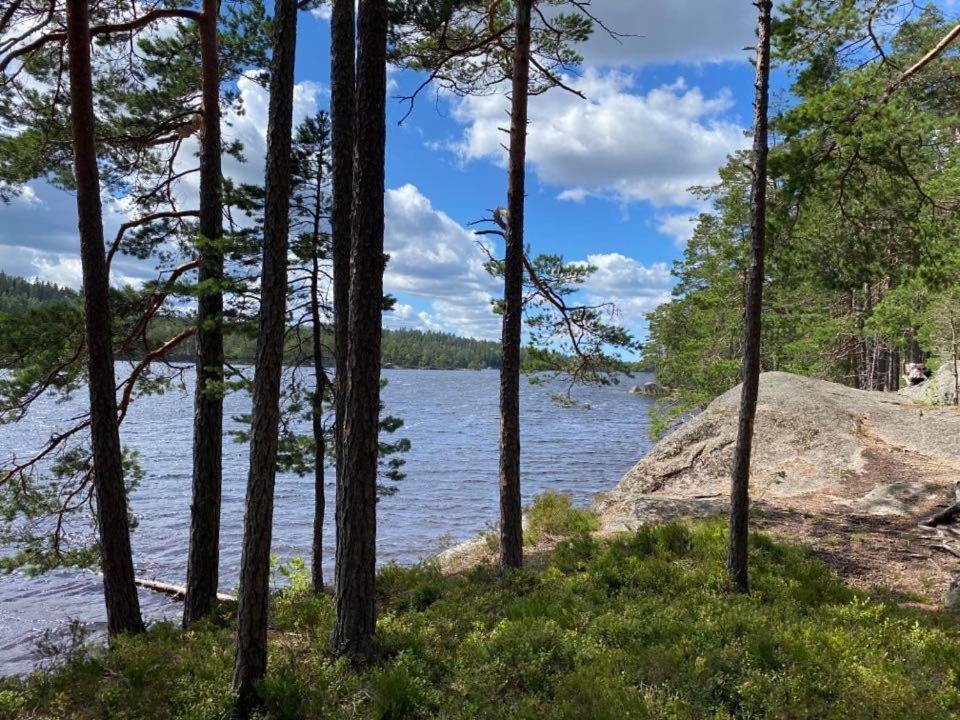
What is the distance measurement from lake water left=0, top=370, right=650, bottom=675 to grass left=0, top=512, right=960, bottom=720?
3.22 meters

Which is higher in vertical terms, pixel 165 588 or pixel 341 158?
pixel 341 158

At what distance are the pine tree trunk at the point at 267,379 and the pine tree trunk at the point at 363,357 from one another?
0.76 metres

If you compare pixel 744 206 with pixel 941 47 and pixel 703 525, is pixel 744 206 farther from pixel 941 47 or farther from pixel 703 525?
pixel 703 525

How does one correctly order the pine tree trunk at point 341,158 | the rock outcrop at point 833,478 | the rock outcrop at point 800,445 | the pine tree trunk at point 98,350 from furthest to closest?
the rock outcrop at point 800,445
the rock outcrop at point 833,478
the pine tree trunk at point 98,350
the pine tree trunk at point 341,158

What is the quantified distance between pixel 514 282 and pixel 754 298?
140 inches

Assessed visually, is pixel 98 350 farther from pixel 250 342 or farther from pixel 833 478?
pixel 833 478

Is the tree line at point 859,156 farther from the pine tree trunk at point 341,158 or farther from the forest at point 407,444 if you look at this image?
the pine tree trunk at point 341,158

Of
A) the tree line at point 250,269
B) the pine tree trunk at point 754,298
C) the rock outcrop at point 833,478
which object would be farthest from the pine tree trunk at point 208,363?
the rock outcrop at point 833,478

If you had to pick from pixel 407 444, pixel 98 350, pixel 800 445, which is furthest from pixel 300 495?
pixel 800 445

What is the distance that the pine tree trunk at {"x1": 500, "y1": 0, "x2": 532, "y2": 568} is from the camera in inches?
355

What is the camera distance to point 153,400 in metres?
61.6

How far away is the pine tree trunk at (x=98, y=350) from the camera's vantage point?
23.3ft

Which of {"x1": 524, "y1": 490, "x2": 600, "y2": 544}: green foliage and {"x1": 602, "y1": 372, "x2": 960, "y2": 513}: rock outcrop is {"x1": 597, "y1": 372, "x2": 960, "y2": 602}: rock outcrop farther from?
{"x1": 524, "y1": 490, "x2": 600, "y2": 544}: green foliage

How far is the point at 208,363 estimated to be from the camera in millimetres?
8727
